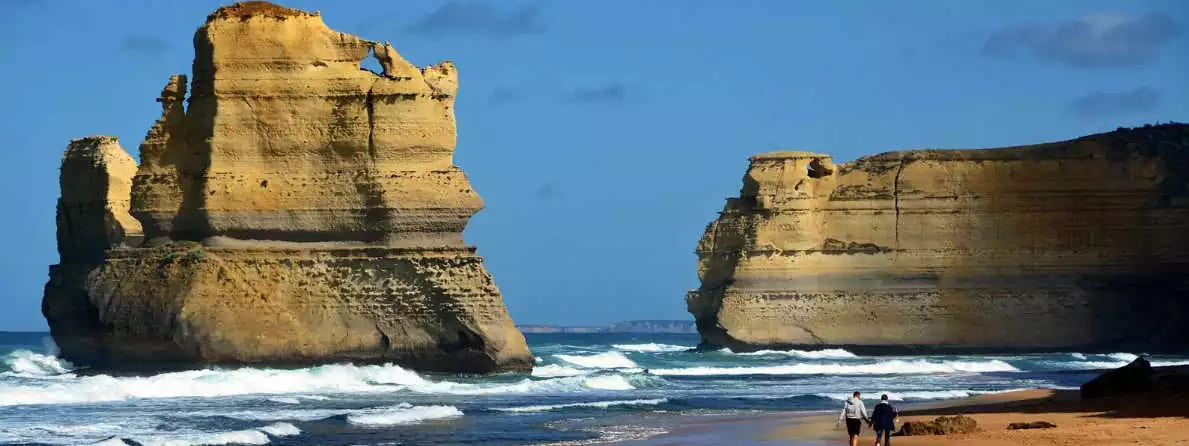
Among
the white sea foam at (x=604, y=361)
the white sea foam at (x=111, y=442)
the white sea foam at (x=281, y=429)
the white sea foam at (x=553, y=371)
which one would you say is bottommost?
the white sea foam at (x=111, y=442)

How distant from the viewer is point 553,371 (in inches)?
1954

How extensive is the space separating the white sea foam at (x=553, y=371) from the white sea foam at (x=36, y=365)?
34.5ft

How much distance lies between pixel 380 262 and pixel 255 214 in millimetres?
2603

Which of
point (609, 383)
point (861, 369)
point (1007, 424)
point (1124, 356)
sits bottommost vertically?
point (1007, 424)

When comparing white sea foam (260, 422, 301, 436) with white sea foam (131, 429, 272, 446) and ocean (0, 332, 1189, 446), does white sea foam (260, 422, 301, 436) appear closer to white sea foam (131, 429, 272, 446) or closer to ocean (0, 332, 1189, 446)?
ocean (0, 332, 1189, 446)

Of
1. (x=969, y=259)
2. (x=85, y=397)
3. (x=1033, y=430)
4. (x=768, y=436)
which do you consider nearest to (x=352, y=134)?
(x=85, y=397)

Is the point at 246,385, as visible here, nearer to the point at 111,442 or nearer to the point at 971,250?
the point at 111,442

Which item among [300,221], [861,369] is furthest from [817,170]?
[300,221]

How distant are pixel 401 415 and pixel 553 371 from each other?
15.6 metres

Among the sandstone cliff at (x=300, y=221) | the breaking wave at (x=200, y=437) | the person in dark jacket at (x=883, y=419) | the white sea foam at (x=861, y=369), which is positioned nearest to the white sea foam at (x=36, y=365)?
the sandstone cliff at (x=300, y=221)

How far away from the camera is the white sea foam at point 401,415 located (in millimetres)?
33344

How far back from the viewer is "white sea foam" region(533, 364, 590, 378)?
47534mm

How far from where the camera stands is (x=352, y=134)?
41656 mm

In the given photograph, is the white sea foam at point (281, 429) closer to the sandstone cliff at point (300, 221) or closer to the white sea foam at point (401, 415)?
the white sea foam at point (401, 415)
